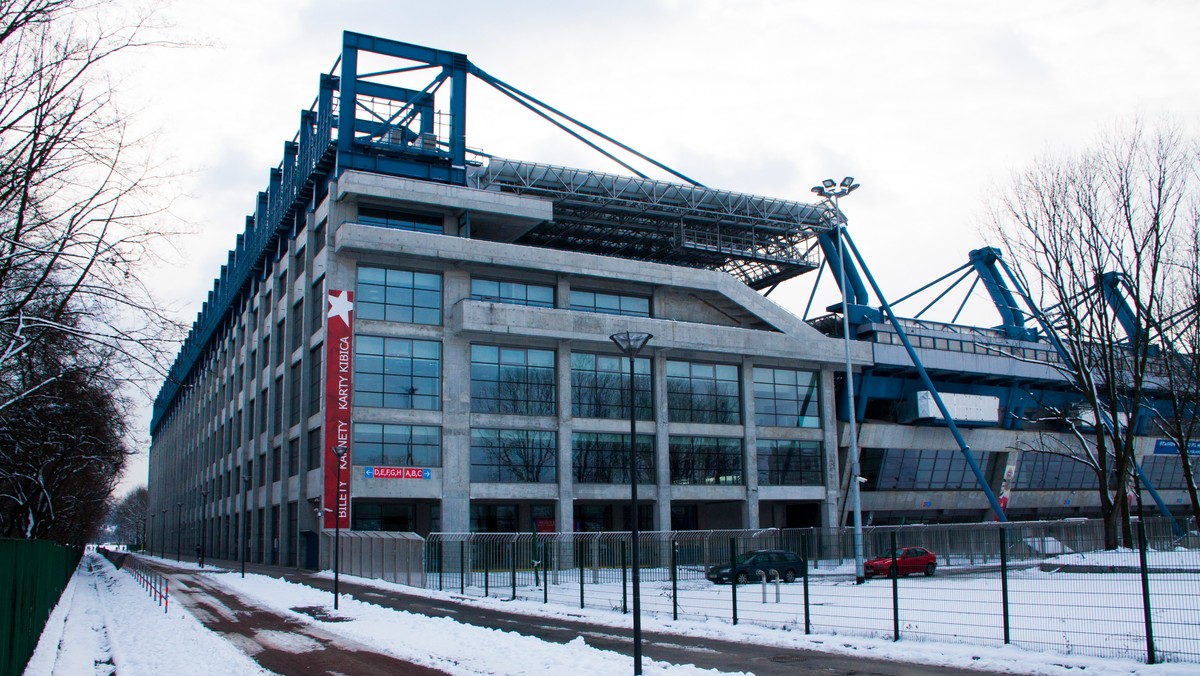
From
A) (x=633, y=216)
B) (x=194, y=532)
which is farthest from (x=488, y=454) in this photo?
(x=194, y=532)

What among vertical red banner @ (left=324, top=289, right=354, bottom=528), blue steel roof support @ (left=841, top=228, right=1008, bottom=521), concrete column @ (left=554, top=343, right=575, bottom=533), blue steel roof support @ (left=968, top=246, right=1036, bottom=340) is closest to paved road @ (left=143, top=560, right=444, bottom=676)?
vertical red banner @ (left=324, top=289, right=354, bottom=528)

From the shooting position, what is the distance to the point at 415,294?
54156 mm

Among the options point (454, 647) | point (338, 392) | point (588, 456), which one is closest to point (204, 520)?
point (338, 392)

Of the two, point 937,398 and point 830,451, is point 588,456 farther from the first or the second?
point 937,398

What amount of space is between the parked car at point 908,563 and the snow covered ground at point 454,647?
223cm

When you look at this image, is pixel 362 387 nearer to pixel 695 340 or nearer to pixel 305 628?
pixel 695 340

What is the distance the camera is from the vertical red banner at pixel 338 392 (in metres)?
49.4

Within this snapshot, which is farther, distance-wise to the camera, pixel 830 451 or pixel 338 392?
pixel 830 451

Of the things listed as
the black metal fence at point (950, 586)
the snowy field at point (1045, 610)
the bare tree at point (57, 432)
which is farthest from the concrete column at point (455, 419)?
the snowy field at point (1045, 610)

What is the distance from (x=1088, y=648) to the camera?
16203 millimetres

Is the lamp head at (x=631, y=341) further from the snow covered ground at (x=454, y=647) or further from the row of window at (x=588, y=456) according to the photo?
the row of window at (x=588, y=456)

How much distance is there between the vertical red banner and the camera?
162 feet

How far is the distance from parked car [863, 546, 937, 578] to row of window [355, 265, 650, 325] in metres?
27.6

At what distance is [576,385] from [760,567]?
76.9 feet
